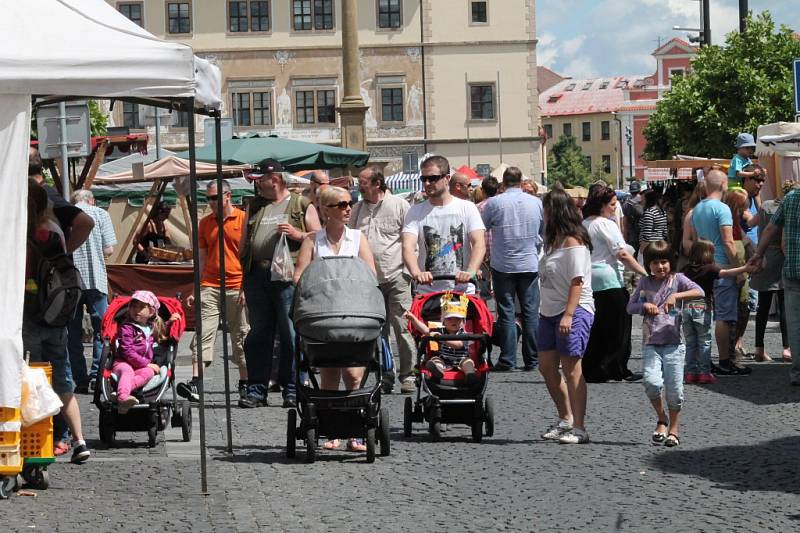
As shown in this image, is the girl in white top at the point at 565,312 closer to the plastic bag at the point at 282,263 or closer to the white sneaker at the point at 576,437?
the white sneaker at the point at 576,437

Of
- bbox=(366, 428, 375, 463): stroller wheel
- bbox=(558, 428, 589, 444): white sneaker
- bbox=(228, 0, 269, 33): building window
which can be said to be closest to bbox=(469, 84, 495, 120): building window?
bbox=(228, 0, 269, 33): building window

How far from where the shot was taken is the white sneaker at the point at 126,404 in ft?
32.5

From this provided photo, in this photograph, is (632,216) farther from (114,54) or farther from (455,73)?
(455,73)

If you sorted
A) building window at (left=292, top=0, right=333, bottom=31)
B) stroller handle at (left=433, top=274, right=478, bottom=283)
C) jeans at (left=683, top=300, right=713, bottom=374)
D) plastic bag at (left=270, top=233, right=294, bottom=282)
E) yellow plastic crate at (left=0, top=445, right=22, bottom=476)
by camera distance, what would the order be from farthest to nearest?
building window at (left=292, top=0, right=333, bottom=31) < jeans at (left=683, top=300, right=713, bottom=374) < plastic bag at (left=270, top=233, right=294, bottom=282) < stroller handle at (left=433, top=274, right=478, bottom=283) < yellow plastic crate at (left=0, top=445, right=22, bottom=476)

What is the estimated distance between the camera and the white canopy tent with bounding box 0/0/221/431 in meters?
7.73

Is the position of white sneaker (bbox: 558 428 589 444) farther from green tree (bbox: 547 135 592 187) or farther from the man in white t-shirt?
green tree (bbox: 547 135 592 187)

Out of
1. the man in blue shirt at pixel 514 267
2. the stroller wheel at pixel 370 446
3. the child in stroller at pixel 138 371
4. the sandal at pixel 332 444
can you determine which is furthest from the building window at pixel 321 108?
the stroller wheel at pixel 370 446

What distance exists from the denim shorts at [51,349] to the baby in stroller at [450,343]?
232 centimetres

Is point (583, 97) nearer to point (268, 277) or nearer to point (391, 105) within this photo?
point (391, 105)

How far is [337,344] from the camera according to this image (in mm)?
9391

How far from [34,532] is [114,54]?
94.8 inches

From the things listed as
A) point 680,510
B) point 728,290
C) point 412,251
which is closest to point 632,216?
point 728,290

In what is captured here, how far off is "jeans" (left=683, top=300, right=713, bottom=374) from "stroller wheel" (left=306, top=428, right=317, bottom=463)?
4845mm

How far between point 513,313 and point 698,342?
2.12m
